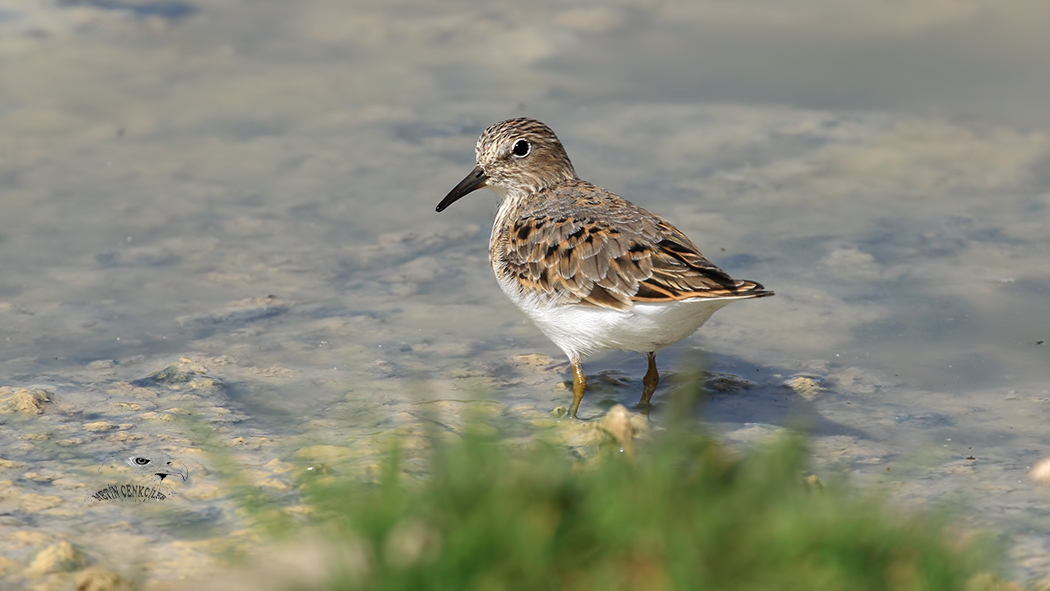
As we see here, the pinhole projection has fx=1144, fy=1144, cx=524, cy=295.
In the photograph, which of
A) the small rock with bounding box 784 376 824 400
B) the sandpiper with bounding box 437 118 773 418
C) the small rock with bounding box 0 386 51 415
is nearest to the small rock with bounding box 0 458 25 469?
the small rock with bounding box 0 386 51 415

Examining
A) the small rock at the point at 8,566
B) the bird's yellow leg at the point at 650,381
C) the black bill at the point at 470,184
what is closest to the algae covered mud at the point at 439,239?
the small rock at the point at 8,566

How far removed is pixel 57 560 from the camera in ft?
15.1

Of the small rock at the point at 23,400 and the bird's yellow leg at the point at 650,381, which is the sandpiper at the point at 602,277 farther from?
the small rock at the point at 23,400

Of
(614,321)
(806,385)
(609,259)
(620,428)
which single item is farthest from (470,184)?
(620,428)

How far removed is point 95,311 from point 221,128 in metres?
3.29

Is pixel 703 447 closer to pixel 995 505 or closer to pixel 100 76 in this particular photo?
pixel 995 505

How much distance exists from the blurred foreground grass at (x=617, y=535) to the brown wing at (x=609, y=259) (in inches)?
79.3

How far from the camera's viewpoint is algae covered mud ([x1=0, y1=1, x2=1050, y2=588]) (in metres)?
6.11

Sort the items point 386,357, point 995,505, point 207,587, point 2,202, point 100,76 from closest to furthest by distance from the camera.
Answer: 1. point 207,587
2. point 995,505
3. point 386,357
4. point 2,202
5. point 100,76

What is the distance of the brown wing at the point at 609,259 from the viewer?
621 centimetres

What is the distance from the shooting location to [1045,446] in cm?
625

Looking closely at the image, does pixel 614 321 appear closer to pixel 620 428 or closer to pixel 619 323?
pixel 619 323

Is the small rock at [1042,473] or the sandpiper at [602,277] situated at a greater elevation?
the sandpiper at [602,277]

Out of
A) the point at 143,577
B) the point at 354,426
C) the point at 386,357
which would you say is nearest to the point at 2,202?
the point at 386,357
